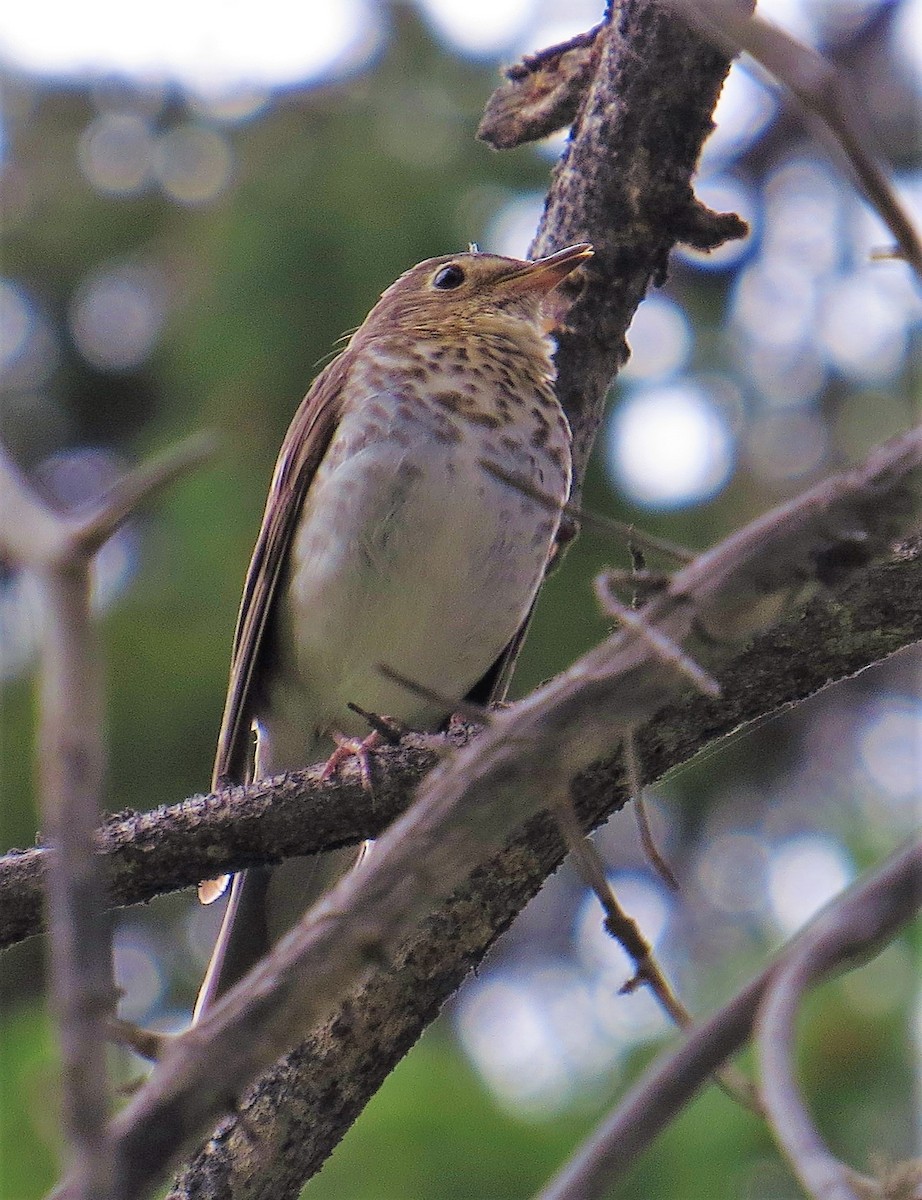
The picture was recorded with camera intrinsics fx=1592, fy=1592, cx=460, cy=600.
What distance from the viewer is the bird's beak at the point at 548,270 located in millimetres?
3982

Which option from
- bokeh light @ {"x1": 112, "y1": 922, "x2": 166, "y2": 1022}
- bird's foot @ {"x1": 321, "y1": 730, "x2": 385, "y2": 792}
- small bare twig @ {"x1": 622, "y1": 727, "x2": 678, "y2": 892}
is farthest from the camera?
bokeh light @ {"x1": 112, "y1": 922, "x2": 166, "y2": 1022}

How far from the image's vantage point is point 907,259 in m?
1.53

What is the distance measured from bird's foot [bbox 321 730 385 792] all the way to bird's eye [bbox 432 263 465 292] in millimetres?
1649

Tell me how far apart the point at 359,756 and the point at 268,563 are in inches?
41.8

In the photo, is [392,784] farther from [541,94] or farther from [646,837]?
[541,94]

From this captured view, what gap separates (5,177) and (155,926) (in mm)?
3662

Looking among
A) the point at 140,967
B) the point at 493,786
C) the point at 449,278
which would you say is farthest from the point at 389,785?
the point at 140,967

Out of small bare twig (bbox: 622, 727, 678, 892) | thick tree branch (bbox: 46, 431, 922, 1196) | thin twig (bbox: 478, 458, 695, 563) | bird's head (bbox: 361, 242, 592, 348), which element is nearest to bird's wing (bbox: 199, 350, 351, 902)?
bird's head (bbox: 361, 242, 592, 348)

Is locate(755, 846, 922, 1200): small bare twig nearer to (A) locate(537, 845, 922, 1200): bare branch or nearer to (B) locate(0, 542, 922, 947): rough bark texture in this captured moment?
(A) locate(537, 845, 922, 1200): bare branch

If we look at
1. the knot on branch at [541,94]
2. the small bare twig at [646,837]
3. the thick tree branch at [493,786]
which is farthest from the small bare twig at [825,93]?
the knot on branch at [541,94]

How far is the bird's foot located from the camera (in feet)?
9.88

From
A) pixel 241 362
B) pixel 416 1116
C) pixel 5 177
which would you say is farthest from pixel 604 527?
pixel 5 177

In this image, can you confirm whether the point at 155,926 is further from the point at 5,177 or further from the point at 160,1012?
the point at 5,177

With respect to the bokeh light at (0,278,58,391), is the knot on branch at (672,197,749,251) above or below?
below
